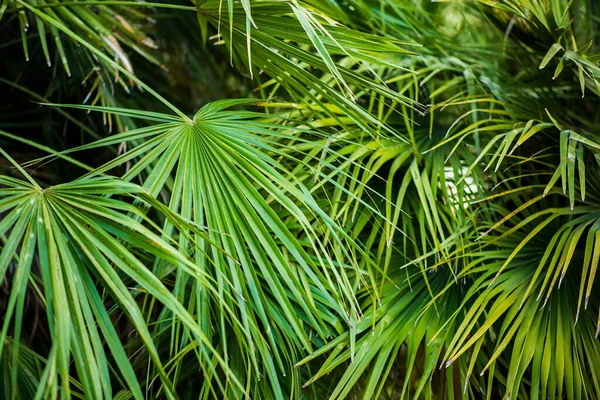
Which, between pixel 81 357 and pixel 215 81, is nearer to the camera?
pixel 81 357

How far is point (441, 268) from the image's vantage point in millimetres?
1060

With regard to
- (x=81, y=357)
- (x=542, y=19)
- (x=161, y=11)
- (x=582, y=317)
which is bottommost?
(x=582, y=317)

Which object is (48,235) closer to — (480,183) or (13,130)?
(480,183)

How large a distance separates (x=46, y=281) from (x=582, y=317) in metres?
0.81

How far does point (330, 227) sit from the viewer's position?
784 millimetres

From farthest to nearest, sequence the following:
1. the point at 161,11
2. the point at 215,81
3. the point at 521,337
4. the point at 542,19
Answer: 1. the point at 215,81
2. the point at 161,11
3. the point at 542,19
4. the point at 521,337

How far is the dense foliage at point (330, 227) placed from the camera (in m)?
0.70

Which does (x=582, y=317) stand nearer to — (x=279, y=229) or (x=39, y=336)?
(x=279, y=229)

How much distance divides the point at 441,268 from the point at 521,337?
21cm

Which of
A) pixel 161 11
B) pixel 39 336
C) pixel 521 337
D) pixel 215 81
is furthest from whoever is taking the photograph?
pixel 215 81

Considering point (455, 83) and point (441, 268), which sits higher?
point (455, 83)

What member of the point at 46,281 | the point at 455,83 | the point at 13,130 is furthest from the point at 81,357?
the point at 13,130

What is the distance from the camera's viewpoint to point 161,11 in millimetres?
1765

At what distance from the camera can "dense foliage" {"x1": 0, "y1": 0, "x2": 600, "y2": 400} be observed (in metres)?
0.70
